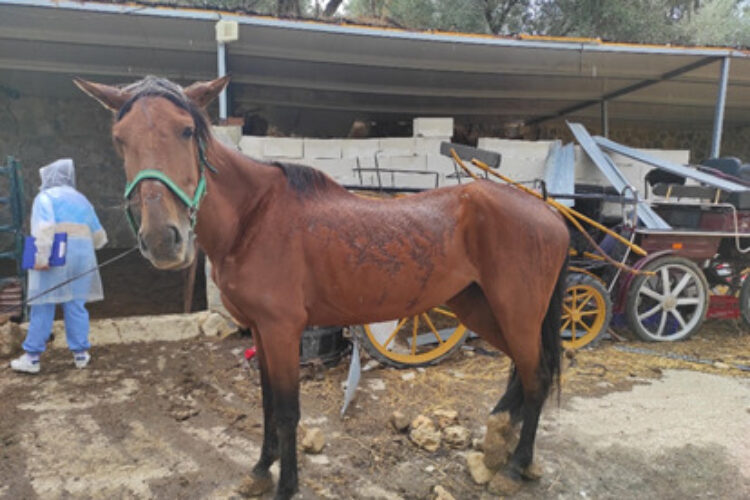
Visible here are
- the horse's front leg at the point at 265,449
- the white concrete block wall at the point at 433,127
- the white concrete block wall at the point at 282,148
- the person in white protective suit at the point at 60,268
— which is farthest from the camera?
the white concrete block wall at the point at 433,127

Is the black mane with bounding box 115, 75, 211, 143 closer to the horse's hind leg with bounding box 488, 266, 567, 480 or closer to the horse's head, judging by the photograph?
the horse's head

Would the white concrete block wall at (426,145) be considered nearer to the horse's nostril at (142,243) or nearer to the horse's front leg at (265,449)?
the horse's front leg at (265,449)

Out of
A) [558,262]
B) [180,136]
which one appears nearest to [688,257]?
[558,262]

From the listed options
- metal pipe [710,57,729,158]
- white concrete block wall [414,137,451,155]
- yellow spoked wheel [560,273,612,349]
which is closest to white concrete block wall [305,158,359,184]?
white concrete block wall [414,137,451,155]

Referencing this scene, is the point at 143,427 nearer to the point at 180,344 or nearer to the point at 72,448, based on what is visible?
the point at 72,448

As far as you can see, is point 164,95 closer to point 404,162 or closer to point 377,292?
point 377,292

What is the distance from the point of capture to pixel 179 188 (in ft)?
5.42

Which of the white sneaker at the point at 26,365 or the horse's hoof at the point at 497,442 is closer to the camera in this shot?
the horse's hoof at the point at 497,442

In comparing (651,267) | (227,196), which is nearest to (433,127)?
(651,267)

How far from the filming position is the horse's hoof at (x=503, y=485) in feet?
7.97

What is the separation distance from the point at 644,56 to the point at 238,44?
518 cm

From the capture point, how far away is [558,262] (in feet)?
8.20

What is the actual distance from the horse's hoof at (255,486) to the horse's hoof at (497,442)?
4.08 feet

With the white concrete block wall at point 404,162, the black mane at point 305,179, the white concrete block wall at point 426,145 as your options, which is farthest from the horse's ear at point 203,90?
the white concrete block wall at point 426,145
